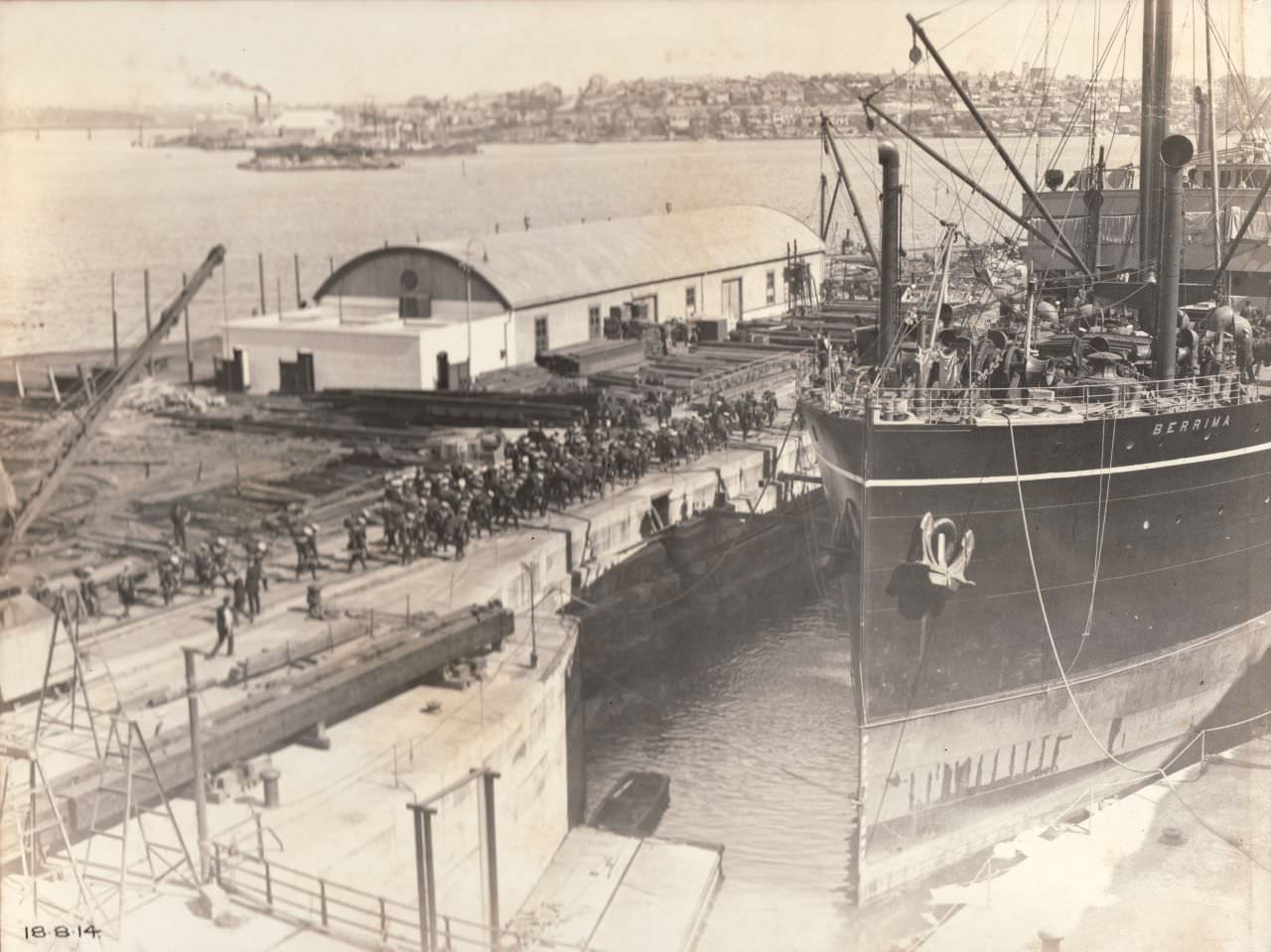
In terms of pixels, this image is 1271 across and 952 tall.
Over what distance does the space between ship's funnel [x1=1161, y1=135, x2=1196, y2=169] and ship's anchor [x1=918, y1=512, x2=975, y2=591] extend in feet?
17.2

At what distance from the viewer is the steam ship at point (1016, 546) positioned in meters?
15.5

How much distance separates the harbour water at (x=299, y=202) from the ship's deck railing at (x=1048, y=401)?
4743 millimetres

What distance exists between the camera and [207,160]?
22.8 metres

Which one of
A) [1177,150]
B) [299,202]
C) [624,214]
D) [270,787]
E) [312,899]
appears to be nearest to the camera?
[312,899]

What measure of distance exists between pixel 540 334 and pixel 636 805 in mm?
15113

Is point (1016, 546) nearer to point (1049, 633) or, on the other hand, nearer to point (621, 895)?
point (1049, 633)

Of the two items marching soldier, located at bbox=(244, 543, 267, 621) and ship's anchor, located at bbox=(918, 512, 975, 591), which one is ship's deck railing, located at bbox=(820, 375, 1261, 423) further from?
marching soldier, located at bbox=(244, 543, 267, 621)

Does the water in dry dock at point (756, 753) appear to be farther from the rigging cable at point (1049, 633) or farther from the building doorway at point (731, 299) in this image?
the building doorway at point (731, 299)

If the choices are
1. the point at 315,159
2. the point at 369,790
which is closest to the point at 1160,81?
the point at 315,159

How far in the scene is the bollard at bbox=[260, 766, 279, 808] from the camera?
13.6 m

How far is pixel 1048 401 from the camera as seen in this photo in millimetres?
16344

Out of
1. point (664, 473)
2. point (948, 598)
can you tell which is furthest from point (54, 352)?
point (948, 598)

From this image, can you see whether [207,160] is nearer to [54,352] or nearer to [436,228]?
[436,228]

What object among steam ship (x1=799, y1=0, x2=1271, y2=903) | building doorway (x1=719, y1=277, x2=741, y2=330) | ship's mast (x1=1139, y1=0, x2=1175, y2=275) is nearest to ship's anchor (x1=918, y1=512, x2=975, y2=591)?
steam ship (x1=799, y1=0, x2=1271, y2=903)
